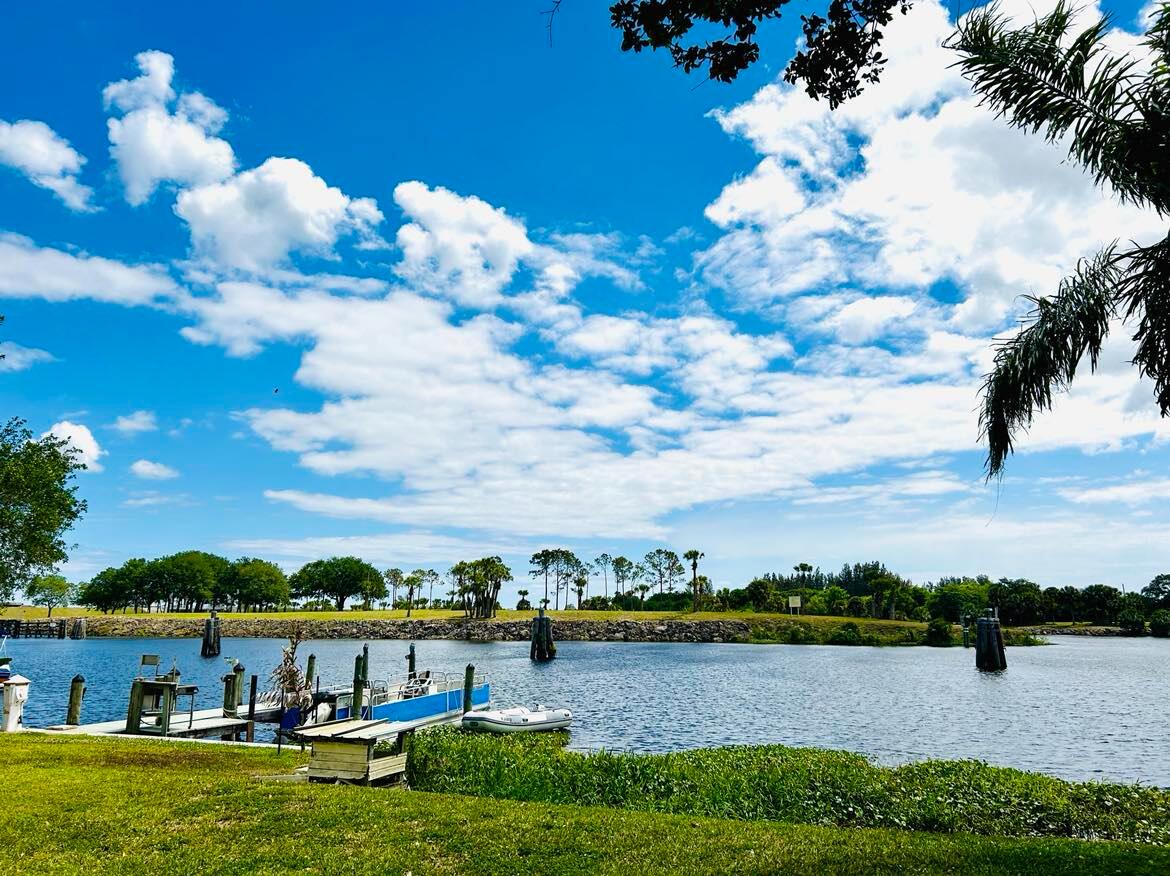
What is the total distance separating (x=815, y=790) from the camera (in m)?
15.6

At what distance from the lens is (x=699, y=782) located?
53.0 ft

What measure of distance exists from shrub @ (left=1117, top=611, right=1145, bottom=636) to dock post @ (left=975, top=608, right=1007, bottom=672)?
132074mm

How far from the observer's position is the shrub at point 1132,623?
18212 cm

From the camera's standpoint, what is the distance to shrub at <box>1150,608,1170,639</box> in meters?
177

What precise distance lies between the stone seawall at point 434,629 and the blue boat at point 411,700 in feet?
368

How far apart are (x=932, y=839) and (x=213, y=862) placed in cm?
1141

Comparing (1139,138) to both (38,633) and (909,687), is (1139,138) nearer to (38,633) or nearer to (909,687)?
(909,687)

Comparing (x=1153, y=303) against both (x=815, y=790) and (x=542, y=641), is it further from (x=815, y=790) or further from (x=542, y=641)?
(x=542, y=641)

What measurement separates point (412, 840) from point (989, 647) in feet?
296

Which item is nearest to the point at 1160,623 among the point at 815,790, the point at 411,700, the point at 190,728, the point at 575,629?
the point at 575,629

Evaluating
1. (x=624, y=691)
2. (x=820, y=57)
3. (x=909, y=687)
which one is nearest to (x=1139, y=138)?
(x=820, y=57)

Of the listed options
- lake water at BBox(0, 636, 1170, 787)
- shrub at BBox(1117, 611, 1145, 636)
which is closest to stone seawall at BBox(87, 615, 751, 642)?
lake water at BBox(0, 636, 1170, 787)

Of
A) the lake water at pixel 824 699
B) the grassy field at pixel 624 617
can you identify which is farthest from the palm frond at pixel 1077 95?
the grassy field at pixel 624 617

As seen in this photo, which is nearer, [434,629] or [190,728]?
[190,728]
